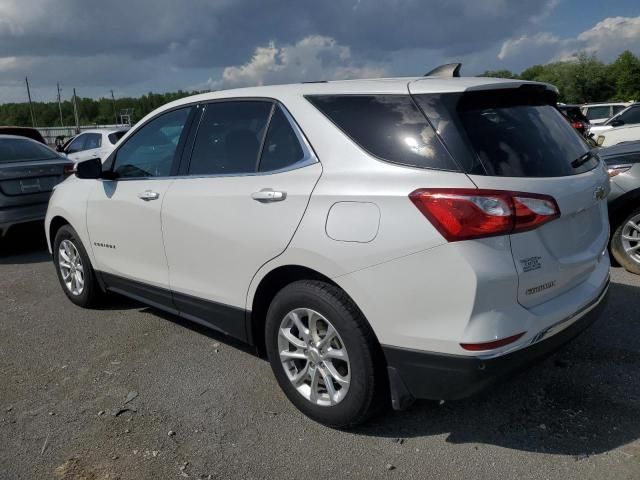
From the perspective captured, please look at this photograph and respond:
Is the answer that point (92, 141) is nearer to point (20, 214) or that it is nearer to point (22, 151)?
point (22, 151)

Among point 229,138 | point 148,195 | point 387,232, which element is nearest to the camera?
point 387,232

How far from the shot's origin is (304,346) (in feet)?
Result: 10.1

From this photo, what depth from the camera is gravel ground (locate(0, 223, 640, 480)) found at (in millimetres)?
2787

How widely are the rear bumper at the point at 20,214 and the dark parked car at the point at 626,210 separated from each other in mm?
6766

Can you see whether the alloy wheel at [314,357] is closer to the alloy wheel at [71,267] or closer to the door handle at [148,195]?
the door handle at [148,195]

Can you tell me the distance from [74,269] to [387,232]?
3628 millimetres

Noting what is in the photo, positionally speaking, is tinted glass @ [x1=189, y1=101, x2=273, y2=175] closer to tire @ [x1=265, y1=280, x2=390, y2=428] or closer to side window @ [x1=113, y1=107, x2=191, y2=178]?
side window @ [x1=113, y1=107, x2=191, y2=178]

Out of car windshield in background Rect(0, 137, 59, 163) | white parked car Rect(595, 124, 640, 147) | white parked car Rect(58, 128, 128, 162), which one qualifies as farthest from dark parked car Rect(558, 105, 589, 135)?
car windshield in background Rect(0, 137, 59, 163)

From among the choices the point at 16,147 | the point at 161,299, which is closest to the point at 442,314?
the point at 161,299

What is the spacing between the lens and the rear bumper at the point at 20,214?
23.8 ft

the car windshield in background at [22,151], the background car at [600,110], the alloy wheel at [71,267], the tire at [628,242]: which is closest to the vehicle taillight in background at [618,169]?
the tire at [628,242]

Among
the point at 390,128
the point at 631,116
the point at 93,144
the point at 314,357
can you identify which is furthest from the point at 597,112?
the point at 314,357

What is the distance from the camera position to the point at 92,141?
1372 cm

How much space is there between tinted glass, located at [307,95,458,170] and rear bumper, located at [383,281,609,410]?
86cm
